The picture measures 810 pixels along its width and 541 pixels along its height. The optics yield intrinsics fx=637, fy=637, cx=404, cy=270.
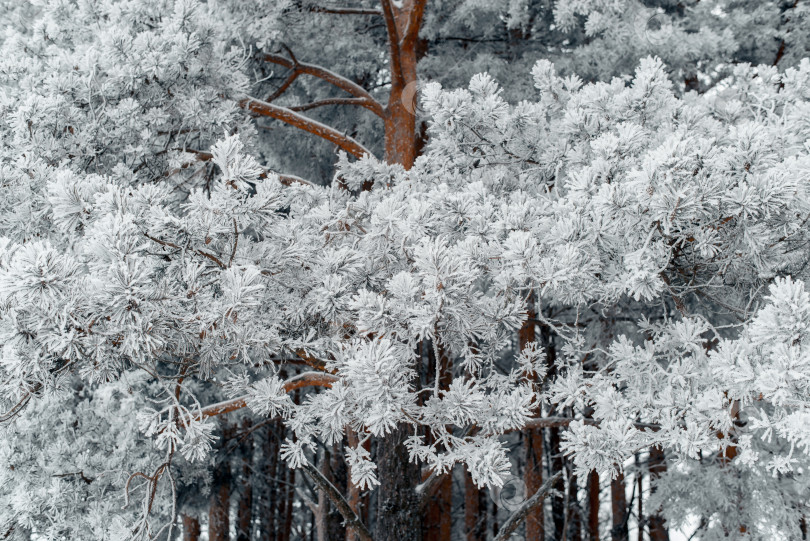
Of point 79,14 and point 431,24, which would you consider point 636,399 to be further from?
point 431,24

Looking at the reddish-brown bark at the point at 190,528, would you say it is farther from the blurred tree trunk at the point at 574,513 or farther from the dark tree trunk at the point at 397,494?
the blurred tree trunk at the point at 574,513

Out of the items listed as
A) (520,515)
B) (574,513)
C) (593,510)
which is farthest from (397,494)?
(574,513)

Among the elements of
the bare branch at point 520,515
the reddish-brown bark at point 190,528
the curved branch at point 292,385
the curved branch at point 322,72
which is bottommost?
the reddish-brown bark at point 190,528

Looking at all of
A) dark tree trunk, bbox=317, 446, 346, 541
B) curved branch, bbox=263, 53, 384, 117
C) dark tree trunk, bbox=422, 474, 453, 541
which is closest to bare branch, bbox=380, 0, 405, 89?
curved branch, bbox=263, 53, 384, 117

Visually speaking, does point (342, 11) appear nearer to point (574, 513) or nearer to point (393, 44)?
point (393, 44)

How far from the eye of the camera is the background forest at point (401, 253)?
7.07ft

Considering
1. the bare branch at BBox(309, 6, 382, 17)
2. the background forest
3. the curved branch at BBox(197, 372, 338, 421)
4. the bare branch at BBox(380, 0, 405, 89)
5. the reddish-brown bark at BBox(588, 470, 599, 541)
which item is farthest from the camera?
the reddish-brown bark at BBox(588, 470, 599, 541)

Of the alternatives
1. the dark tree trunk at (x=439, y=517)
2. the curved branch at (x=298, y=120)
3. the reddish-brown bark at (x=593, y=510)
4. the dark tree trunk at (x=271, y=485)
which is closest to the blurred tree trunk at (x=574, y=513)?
the reddish-brown bark at (x=593, y=510)

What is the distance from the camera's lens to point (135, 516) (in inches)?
212

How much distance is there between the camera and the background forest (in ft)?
7.07

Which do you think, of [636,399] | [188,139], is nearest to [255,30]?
[188,139]

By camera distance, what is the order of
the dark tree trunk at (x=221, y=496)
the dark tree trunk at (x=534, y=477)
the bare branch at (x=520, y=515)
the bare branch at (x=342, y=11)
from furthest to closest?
1. the dark tree trunk at (x=221, y=496)
2. the dark tree trunk at (x=534, y=477)
3. the bare branch at (x=342, y=11)
4. the bare branch at (x=520, y=515)

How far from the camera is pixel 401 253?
2.58m

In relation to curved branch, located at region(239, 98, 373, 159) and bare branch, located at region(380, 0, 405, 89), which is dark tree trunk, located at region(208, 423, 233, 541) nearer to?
curved branch, located at region(239, 98, 373, 159)
